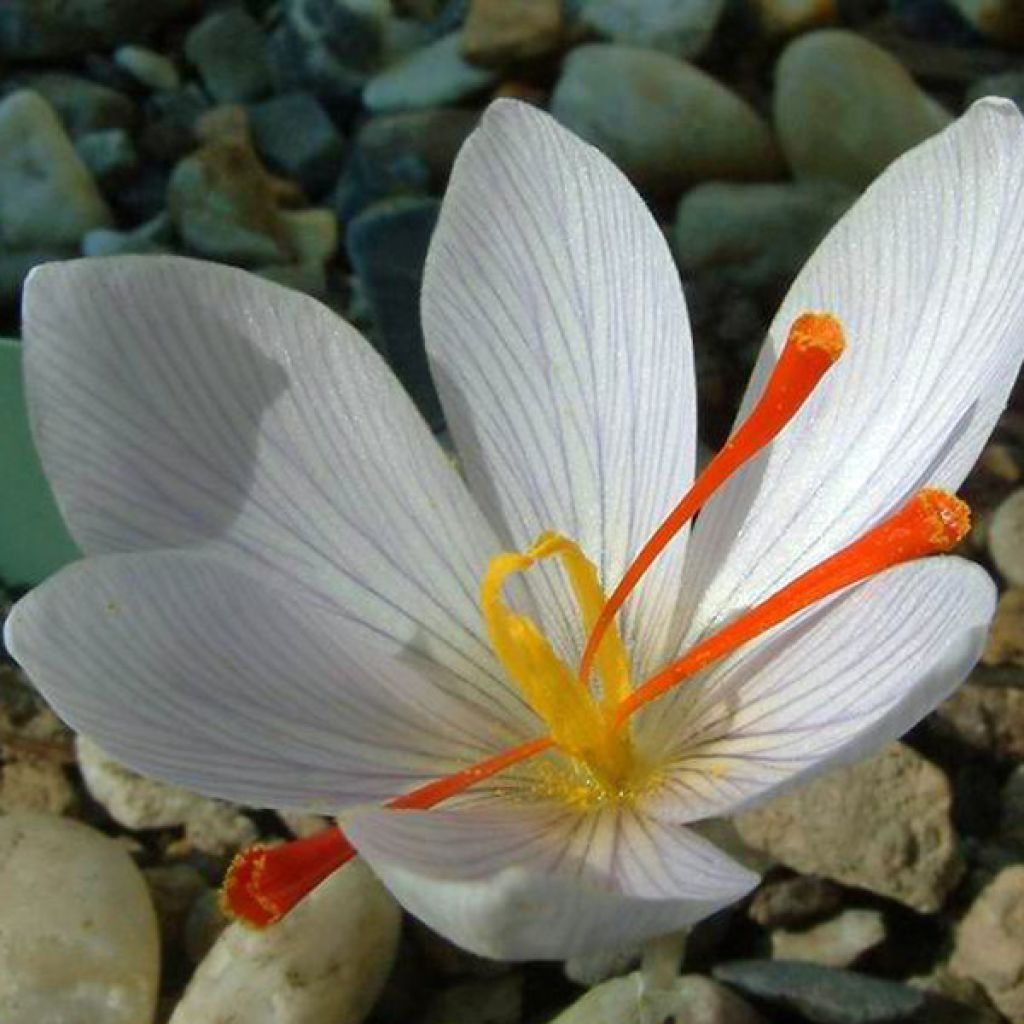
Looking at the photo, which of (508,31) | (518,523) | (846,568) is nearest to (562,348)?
(518,523)

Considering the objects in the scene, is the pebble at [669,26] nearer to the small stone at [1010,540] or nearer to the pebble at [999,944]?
the small stone at [1010,540]

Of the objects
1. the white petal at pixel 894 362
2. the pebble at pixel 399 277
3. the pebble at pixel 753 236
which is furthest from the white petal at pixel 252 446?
the pebble at pixel 753 236

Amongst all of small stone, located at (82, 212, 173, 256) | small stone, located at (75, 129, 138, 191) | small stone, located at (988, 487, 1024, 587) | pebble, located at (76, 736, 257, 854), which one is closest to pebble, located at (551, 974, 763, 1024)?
pebble, located at (76, 736, 257, 854)

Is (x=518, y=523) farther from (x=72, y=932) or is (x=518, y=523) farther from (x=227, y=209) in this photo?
(x=227, y=209)

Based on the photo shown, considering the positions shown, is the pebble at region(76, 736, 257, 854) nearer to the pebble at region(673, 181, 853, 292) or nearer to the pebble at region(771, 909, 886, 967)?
the pebble at region(771, 909, 886, 967)

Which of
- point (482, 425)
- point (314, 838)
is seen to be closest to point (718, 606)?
point (482, 425)

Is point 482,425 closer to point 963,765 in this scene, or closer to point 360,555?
point 360,555

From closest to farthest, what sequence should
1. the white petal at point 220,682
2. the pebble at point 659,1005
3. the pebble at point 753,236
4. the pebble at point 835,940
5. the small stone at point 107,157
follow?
the white petal at point 220,682
the pebble at point 659,1005
the pebble at point 835,940
the pebble at point 753,236
the small stone at point 107,157
